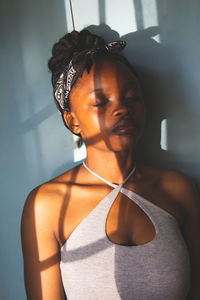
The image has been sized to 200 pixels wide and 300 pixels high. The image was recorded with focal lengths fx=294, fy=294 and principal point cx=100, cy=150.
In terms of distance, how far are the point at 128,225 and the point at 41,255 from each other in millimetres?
324

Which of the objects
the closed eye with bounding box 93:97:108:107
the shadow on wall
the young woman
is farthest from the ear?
the shadow on wall

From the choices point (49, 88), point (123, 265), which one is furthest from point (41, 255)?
point (49, 88)

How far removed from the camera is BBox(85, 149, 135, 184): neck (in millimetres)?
1116

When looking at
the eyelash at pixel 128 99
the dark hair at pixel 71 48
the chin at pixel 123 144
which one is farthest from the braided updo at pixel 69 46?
the chin at pixel 123 144

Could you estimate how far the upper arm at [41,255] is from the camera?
1.03 m

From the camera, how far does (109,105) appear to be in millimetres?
1007

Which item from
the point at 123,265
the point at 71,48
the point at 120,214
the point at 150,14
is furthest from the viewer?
the point at 150,14

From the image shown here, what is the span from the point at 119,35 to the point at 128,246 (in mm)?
923

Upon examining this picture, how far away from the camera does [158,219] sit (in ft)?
3.36

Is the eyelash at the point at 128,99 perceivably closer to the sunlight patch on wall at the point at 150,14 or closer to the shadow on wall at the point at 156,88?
the shadow on wall at the point at 156,88

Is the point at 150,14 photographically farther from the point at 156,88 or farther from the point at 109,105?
the point at 109,105

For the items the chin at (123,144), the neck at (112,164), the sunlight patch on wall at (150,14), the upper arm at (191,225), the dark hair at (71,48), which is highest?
the sunlight patch on wall at (150,14)

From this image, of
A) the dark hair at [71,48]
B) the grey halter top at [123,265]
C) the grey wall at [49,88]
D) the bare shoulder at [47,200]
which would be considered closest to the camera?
the grey halter top at [123,265]

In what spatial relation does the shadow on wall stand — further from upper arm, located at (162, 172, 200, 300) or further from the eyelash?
the eyelash
